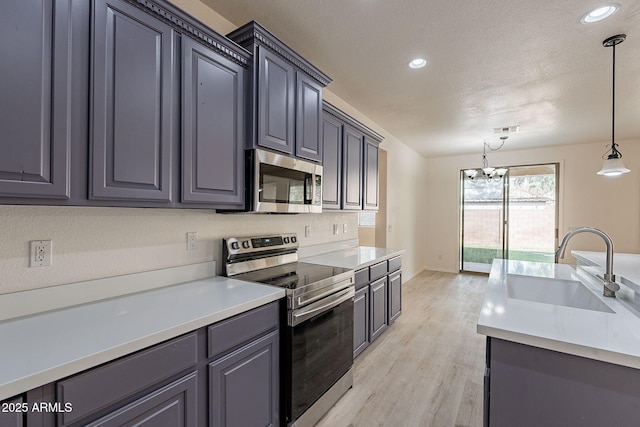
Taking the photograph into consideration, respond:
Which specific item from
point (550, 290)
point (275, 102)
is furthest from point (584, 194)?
point (275, 102)

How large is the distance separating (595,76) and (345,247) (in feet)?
9.71

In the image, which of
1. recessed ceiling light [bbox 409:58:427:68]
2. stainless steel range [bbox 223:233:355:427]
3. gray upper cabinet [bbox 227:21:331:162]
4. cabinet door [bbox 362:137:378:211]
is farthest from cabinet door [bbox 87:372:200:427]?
recessed ceiling light [bbox 409:58:427:68]

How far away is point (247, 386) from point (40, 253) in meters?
1.11

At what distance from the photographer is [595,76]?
8.88 ft

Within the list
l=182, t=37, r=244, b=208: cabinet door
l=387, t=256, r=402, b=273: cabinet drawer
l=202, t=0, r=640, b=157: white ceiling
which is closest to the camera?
l=182, t=37, r=244, b=208: cabinet door

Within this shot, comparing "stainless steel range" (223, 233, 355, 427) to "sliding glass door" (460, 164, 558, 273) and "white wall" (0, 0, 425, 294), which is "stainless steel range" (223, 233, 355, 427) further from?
"sliding glass door" (460, 164, 558, 273)

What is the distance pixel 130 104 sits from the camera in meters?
1.27

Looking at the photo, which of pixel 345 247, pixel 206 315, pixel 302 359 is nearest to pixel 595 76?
pixel 345 247

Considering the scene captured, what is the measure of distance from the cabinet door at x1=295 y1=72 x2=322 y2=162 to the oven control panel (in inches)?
27.6

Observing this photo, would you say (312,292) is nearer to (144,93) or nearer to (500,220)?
(144,93)

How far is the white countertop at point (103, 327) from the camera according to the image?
830 millimetres

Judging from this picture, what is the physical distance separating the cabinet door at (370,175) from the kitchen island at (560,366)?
2249 mm

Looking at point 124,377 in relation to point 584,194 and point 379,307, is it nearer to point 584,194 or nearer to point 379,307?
point 379,307

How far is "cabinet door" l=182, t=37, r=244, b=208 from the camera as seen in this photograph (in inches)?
59.7
